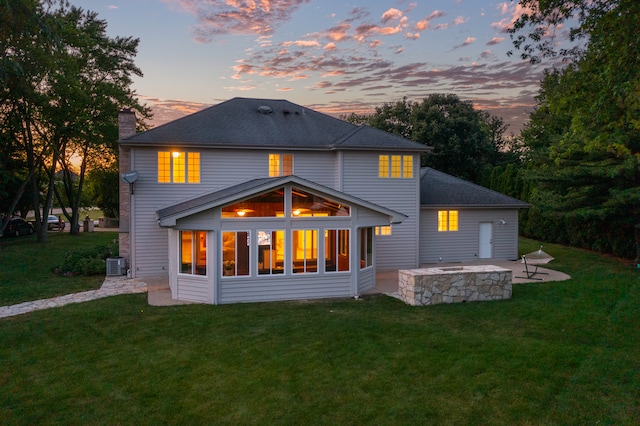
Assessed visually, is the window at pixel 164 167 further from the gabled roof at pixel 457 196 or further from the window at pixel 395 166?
the gabled roof at pixel 457 196

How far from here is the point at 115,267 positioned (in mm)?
15695

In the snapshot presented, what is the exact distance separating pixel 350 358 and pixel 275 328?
2.30 m

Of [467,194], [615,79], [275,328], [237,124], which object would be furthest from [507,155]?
[275,328]

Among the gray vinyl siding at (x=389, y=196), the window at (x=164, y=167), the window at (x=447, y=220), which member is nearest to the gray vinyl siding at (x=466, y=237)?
the window at (x=447, y=220)

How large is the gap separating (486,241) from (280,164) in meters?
10.0

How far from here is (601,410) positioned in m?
5.76

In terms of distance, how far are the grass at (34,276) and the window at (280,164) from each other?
23.7 feet

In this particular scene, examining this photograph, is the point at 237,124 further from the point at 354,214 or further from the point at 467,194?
the point at 467,194

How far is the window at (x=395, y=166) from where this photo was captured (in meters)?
16.8

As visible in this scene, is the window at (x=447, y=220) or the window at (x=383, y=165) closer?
the window at (x=383, y=165)

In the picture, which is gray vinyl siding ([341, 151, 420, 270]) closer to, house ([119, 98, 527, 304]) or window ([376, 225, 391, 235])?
house ([119, 98, 527, 304])

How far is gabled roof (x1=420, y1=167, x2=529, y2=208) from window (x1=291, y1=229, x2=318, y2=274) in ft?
24.7

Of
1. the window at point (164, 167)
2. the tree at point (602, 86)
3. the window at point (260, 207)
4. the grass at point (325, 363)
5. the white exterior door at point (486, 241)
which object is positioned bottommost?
the grass at point (325, 363)

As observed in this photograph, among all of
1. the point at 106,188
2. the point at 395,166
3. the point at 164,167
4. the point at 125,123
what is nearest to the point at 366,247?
the point at 395,166
